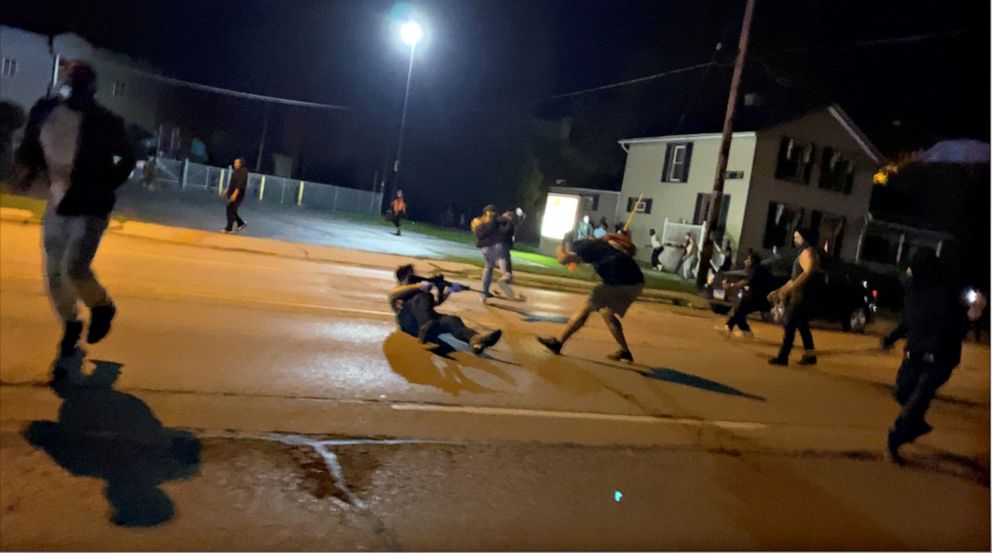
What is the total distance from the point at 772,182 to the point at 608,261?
2371 centimetres

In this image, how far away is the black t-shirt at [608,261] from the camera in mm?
8430

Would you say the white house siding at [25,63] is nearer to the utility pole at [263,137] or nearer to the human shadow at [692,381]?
the utility pole at [263,137]

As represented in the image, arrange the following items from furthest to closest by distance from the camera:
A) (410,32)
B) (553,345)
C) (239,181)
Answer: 1. (410,32)
2. (239,181)
3. (553,345)

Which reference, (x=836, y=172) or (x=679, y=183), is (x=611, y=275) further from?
(x=836, y=172)

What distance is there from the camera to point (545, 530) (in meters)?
4.20

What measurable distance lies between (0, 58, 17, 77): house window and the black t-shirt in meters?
37.2

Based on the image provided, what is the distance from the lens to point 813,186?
103 feet

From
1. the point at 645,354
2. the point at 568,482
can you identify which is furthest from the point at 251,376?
the point at 645,354

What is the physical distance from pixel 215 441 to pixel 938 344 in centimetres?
520

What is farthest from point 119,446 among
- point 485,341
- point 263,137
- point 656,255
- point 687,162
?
point 263,137

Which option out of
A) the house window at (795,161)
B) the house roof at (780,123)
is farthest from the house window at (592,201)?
the house window at (795,161)

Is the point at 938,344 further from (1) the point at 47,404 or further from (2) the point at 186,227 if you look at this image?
(2) the point at 186,227

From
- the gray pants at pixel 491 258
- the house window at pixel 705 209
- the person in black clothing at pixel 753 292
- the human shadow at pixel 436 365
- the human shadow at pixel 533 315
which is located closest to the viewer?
the human shadow at pixel 436 365

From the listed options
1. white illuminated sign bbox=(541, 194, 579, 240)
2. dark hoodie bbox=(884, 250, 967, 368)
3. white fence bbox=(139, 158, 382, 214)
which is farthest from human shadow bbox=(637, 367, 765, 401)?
white fence bbox=(139, 158, 382, 214)
